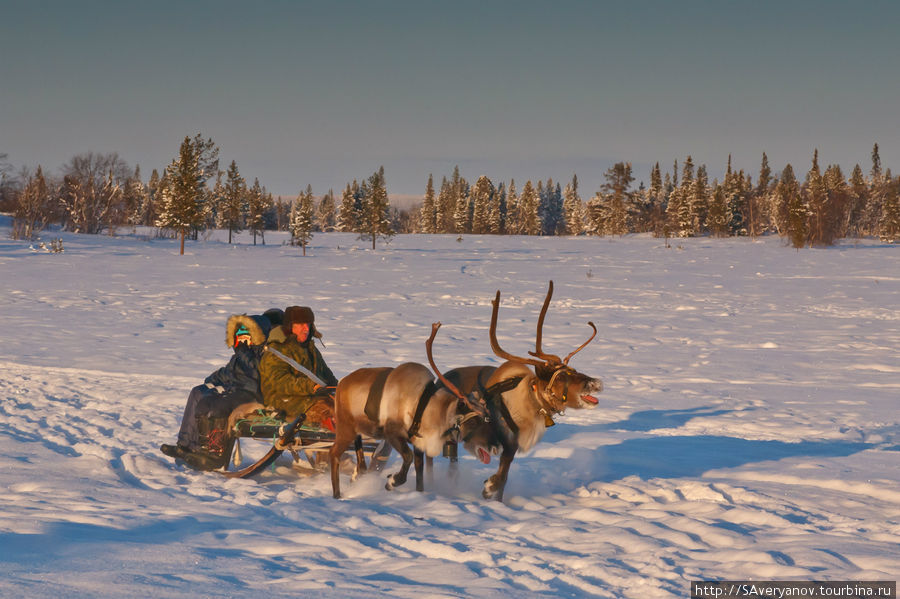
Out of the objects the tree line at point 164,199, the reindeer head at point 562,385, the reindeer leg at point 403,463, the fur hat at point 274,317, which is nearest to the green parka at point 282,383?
the fur hat at point 274,317

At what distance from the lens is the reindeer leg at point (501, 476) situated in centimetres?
584

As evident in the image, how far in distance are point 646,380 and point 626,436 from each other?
3477 millimetres

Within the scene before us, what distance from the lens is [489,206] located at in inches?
4685

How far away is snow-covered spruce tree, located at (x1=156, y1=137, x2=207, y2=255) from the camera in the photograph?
49219 millimetres

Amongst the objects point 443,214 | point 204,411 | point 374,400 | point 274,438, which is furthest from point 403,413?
point 443,214

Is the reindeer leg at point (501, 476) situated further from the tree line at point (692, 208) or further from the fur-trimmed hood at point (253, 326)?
the tree line at point (692, 208)

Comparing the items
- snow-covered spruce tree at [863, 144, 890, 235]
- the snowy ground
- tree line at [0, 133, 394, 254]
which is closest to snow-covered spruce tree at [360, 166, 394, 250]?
tree line at [0, 133, 394, 254]

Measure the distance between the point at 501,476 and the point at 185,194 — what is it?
4801 centimetres

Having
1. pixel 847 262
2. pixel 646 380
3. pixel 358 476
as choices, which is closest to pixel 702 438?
pixel 646 380

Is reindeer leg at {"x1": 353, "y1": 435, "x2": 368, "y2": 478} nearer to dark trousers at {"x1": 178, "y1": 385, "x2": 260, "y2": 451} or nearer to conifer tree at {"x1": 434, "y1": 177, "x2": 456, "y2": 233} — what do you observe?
dark trousers at {"x1": 178, "y1": 385, "x2": 260, "y2": 451}

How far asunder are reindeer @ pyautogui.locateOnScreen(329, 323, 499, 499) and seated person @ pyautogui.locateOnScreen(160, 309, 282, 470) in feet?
3.65

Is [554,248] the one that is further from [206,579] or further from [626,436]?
[206,579]

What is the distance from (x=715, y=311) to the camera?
826 inches

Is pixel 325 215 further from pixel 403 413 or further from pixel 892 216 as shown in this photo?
pixel 403 413
